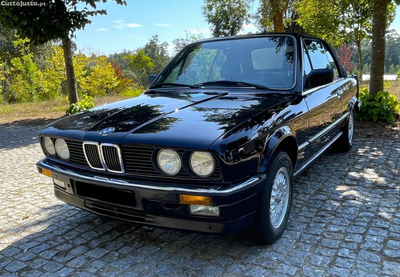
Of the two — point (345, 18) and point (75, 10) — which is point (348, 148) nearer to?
point (75, 10)

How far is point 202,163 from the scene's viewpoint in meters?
2.11

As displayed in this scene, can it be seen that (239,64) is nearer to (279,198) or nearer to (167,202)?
(279,198)

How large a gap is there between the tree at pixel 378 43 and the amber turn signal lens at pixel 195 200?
6362 mm

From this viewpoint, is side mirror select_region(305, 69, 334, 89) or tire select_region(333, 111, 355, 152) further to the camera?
tire select_region(333, 111, 355, 152)

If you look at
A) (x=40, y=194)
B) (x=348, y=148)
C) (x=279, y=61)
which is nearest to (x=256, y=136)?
(x=279, y=61)

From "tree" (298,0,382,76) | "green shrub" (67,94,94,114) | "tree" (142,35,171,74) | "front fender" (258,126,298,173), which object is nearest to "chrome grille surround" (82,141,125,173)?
"front fender" (258,126,298,173)

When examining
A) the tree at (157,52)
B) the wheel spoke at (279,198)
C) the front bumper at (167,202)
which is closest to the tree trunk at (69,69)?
the front bumper at (167,202)

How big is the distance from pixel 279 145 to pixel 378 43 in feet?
18.0

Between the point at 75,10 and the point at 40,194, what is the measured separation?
674 cm

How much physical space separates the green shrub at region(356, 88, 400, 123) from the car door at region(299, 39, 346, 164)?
107 inches

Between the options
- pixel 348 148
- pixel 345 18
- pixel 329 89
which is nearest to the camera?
pixel 329 89

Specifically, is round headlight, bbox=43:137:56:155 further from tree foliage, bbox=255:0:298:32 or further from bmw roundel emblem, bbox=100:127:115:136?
tree foliage, bbox=255:0:298:32

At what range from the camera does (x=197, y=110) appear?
2.64 meters

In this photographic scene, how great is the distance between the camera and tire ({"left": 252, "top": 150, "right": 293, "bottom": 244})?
92.7 inches
